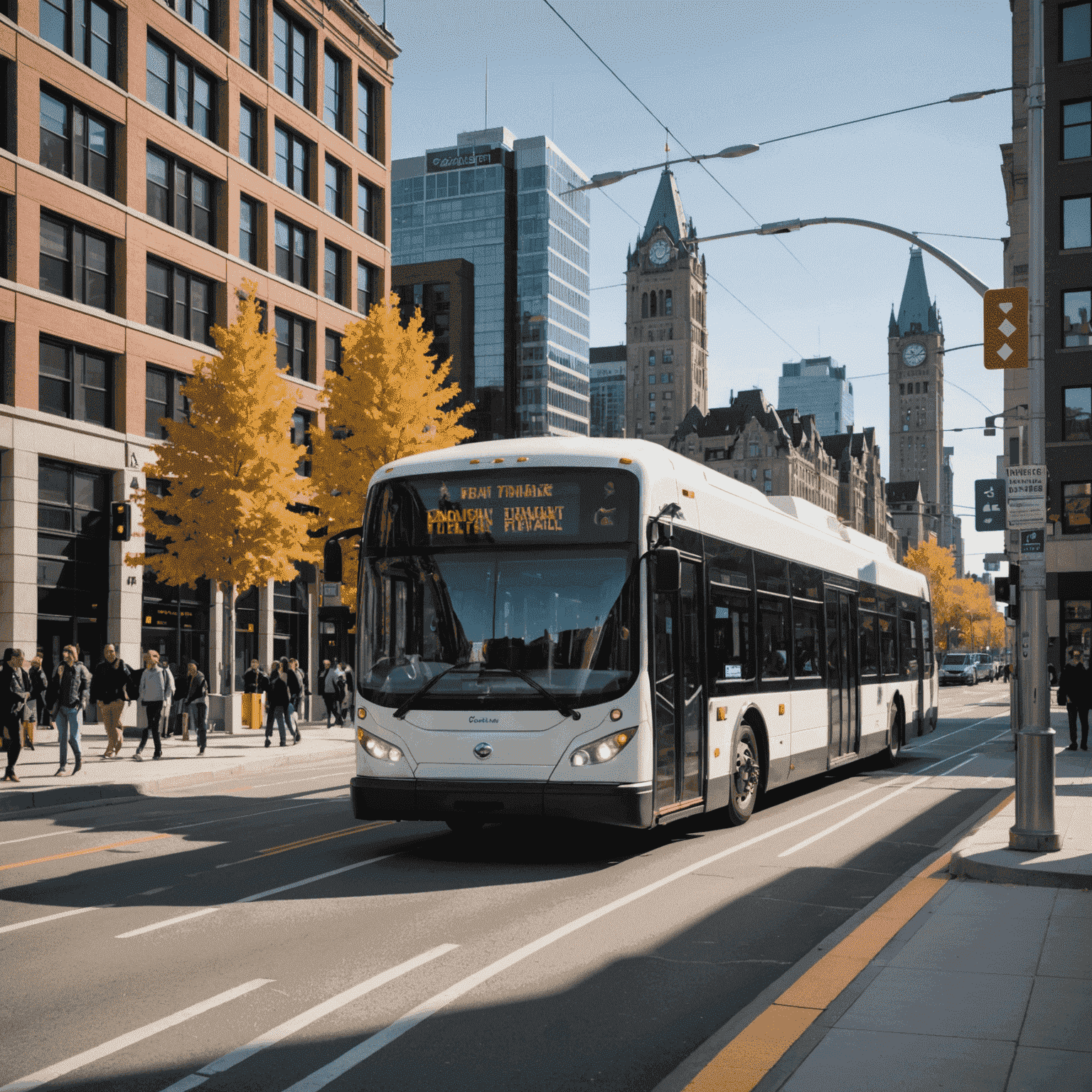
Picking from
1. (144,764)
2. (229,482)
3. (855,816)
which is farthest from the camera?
→ (229,482)

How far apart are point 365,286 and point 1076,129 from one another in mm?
25247

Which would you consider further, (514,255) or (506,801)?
(514,255)

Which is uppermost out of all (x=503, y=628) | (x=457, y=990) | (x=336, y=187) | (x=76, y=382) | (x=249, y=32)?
(x=249, y=32)

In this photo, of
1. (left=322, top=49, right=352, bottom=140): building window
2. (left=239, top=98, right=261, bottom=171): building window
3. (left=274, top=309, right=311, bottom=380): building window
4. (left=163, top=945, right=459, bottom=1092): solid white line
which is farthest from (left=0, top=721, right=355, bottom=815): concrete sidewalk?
(left=322, top=49, right=352, bottom=140): building window

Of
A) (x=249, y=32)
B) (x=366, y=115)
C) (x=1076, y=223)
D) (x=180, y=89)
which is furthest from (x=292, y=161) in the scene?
(x=1076, y=223)

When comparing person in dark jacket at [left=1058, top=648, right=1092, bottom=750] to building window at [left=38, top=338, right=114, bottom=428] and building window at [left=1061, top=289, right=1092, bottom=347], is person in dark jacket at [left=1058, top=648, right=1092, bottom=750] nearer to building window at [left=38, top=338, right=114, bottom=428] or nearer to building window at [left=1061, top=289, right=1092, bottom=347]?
building window at [left=38, top=338, right=114, bottom=428]

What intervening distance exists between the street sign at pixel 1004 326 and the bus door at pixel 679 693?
2990 millimetres

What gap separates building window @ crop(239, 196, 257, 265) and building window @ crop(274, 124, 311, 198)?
1819 millimetres

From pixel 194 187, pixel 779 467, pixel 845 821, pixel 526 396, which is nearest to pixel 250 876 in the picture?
pixel 845 821

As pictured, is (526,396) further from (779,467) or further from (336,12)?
(336,12)

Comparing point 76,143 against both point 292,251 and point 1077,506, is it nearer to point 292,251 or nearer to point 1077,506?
point 292,251

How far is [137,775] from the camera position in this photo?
17.5m

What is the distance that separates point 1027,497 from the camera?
33.8 ft

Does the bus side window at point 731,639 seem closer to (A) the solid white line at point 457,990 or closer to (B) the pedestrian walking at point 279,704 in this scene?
(A) the solid white line at point 457,990
